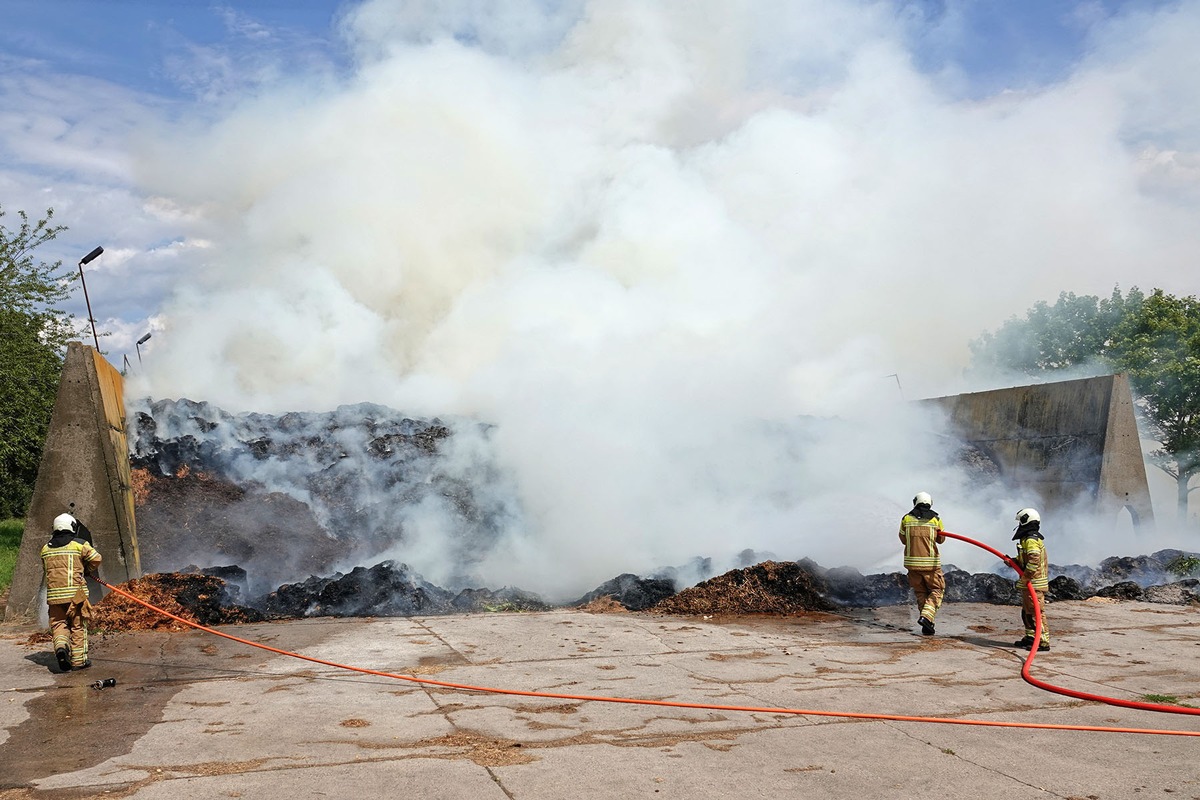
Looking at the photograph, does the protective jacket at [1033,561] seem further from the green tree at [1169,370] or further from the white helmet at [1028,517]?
the green tree at [1169,370]

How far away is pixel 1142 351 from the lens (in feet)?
89.4

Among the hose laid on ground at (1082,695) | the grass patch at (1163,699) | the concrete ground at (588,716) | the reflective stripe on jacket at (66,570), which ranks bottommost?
the grass patch at (1163,699)

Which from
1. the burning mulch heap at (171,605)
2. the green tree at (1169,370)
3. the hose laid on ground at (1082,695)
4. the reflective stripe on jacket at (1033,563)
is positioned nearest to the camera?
the hose laid on ground at (1082,695)

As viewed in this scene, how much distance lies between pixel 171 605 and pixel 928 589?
8.45 metres

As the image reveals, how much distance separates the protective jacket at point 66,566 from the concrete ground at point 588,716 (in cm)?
67

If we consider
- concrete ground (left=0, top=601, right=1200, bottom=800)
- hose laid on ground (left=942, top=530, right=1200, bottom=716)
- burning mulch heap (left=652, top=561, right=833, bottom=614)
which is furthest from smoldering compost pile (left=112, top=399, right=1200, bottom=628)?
hose laid on ground (left=942, top=530, right=1200, bottom=716)

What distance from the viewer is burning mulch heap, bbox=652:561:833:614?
37.7 feet

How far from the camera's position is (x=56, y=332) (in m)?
20.1

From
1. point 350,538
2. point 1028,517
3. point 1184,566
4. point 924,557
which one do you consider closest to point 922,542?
point 924,557

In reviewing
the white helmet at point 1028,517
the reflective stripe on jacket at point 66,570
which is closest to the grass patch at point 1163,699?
the white helmet at point 1028,517

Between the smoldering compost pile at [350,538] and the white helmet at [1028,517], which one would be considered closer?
the white helmet at [1028,517]

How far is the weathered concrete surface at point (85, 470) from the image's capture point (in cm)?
1116

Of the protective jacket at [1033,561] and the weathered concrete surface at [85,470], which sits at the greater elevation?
the weathered concrete surface at [85,470]

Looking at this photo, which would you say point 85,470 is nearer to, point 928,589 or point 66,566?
point 66,566
